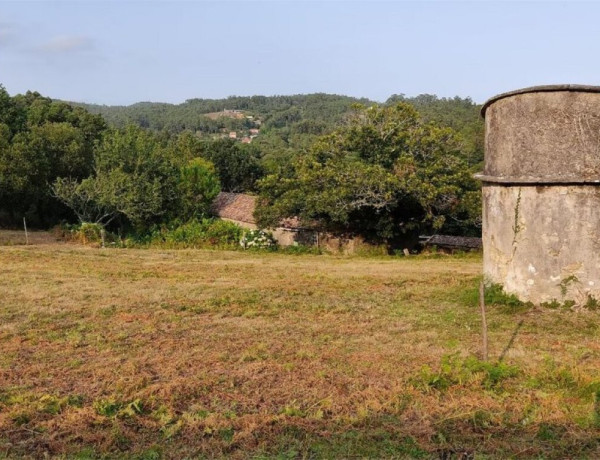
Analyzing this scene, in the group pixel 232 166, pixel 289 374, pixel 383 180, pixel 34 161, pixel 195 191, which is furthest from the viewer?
pixel 232 166

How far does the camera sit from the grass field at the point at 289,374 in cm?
571

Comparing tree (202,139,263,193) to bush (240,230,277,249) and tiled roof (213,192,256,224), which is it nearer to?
tiled roof (213,192,256,224)

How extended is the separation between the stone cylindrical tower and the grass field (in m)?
0.63

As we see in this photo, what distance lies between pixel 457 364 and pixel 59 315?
725 cm

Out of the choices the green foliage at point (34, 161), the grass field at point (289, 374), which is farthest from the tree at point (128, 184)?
the grass field at point (289, 374)

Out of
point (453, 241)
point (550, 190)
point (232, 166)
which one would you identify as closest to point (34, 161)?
point (453, 241)

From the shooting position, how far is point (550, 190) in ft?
34.9

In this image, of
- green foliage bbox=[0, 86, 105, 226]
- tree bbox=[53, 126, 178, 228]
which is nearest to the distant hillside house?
tree bbox=[53, 126, 178, 228]

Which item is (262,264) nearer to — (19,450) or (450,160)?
(450,160)

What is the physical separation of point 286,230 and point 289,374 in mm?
20812

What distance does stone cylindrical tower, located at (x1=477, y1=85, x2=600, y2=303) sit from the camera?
34.1 ft

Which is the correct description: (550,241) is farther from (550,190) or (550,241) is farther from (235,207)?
(235,207)

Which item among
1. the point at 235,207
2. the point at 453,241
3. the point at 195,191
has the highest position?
the point at 195,191

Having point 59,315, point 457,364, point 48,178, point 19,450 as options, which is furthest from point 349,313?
point 48,178
